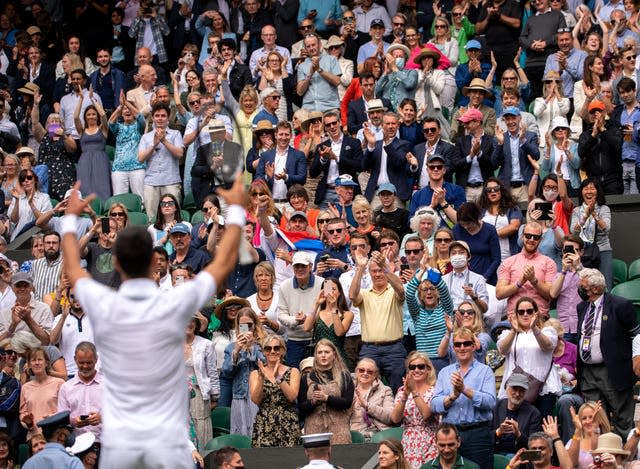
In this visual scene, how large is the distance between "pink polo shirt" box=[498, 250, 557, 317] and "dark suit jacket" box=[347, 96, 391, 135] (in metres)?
4.18

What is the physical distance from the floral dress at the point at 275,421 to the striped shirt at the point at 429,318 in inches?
59.1

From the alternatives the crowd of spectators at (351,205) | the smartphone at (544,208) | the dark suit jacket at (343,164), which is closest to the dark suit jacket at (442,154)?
the crowd of spectators at (351,205)

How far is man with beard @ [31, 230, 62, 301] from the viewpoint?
15.6 metres

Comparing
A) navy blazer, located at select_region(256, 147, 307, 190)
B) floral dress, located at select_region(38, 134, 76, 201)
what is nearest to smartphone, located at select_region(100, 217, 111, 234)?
navy blazer, located at select_region(256, 147, 307, 190)

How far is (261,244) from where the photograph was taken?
50.7 feet

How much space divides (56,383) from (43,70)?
28.2ft

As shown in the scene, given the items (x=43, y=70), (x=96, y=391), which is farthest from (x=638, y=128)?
(x=43, y=70)

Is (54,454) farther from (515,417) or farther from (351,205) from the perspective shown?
(351,205)

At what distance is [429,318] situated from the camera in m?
13.4

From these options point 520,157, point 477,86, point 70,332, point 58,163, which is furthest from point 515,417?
point 58,163

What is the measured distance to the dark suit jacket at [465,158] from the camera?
16.4 m

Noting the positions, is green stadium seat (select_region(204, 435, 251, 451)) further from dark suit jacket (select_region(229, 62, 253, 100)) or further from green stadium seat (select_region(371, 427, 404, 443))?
dark suit jacket (select_region(229, 62, 253, 100))

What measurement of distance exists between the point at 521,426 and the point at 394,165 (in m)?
4.85

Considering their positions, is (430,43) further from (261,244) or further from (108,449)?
(108,449)
